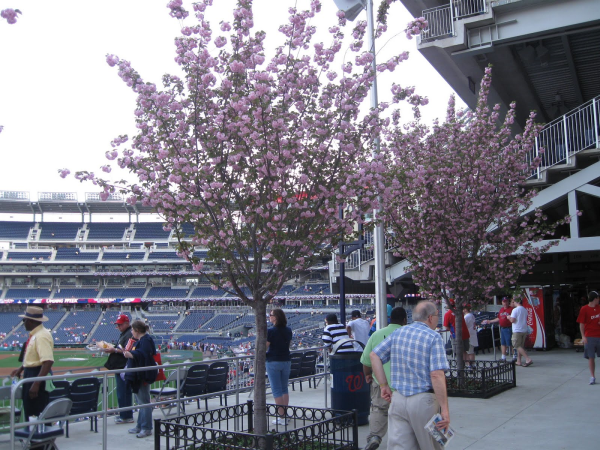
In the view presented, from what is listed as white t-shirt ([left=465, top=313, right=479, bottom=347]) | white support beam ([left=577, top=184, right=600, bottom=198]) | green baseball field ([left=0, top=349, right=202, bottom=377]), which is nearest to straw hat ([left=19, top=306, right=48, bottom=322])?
white t-shirt ([left=465, top=313, right=479, bottom=347])

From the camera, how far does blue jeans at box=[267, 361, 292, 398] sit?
7.94 m

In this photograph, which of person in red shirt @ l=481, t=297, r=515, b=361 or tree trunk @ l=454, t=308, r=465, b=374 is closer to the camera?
tree trunk @ l=454, t=308, r=465, b=374

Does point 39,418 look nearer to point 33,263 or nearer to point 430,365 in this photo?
point 430,365

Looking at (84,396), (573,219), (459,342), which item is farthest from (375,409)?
(573,219)

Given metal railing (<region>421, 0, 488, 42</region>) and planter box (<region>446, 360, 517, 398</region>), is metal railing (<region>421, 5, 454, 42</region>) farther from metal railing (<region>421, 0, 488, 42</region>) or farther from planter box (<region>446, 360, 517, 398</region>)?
planter box (<region>446, 360, 517, 398</region>)

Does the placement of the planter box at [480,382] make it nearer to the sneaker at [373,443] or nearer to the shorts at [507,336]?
the sneaker at [373,443]

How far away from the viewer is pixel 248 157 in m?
6.57

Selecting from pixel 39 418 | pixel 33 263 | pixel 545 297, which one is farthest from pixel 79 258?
pixel 39 418

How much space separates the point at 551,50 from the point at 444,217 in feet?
29.3

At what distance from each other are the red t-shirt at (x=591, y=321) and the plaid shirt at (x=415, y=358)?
7.02 m

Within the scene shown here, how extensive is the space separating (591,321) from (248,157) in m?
7.38

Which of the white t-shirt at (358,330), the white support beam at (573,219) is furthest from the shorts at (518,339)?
the white t-shirt at (358,330)

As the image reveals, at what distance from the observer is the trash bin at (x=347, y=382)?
785 cm

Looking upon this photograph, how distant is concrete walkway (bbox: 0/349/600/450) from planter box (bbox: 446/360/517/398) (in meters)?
0.16
